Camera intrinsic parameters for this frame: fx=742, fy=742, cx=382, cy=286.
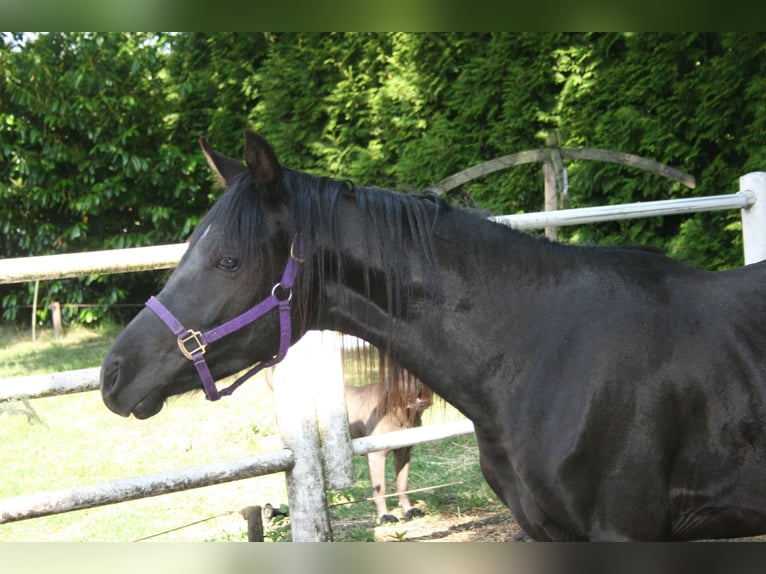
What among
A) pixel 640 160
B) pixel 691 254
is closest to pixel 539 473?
pixel 640 160

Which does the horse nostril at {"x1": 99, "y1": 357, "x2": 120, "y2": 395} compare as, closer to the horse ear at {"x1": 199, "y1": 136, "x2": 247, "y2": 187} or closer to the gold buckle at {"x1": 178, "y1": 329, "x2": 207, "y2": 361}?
the gold buckle at {"x1": 178, "y1": 329, "x2": 207, "y2": 361}

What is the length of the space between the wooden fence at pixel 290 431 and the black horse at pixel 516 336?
0.39m

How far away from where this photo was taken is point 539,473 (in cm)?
180

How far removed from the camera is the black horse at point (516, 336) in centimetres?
181

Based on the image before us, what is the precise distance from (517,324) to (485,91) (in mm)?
5167

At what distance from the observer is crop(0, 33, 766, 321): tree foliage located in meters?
5.65

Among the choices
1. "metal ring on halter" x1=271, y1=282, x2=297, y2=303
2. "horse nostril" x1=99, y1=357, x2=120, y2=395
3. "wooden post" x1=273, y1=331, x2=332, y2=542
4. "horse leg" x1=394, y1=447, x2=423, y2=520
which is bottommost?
"horse leg" x1=394, y1=447, x2=423, y2=520

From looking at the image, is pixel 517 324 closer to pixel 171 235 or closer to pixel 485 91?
pixel 485 91

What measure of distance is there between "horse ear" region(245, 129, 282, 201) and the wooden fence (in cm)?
65

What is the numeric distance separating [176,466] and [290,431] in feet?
7.84

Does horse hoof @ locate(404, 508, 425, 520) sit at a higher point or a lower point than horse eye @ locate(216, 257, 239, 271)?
lower

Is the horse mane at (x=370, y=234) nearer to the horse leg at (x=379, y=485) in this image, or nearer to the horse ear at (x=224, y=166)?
the horse ear at (x=224, y=166)

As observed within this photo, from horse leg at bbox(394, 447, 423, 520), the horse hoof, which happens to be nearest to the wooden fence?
horse leg at bbox(394, 447, 423, 520)

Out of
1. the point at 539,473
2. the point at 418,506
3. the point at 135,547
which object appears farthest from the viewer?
the point at 418,506
